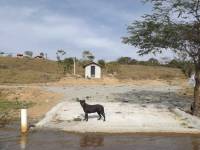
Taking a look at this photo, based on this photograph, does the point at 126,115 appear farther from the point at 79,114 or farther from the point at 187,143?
the point at 187,143

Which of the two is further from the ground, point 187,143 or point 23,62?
point 23,62

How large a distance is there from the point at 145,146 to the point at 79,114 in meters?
8.59

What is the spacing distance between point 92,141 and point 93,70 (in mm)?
43613

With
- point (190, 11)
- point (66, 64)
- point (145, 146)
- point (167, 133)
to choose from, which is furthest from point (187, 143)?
point (66, 64)

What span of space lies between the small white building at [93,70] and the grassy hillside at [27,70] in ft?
12.7

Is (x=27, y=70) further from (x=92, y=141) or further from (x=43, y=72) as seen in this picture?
(x=92, y=141)

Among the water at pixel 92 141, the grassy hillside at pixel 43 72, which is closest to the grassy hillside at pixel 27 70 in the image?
the grassy hillside at pixel 43 72

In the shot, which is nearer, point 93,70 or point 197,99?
point 197,99

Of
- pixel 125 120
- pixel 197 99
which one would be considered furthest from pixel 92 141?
pixel 197 99

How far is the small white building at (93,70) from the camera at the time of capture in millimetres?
57875

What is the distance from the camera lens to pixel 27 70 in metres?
73.4

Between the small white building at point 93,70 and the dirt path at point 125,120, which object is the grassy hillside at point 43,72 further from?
the dirt path at point 125,120

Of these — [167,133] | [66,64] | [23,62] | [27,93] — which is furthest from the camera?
[23,62]

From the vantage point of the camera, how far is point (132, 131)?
17141 mm
